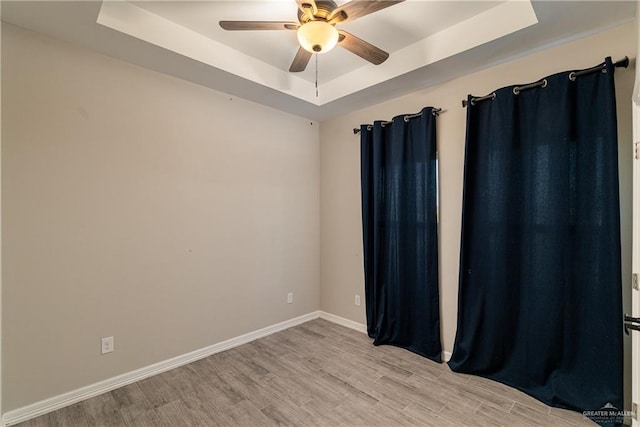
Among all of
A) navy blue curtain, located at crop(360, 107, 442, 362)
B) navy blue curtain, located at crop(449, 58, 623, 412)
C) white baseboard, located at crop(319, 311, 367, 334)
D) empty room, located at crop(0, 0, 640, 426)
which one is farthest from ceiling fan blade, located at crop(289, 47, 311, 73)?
white baseboard, located at crop(319, 311, 367, 334)

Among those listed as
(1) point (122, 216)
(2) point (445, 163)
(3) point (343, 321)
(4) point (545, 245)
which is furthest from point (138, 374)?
(4) point (545, 245)

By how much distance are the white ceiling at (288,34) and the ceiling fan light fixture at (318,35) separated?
17.7 inches

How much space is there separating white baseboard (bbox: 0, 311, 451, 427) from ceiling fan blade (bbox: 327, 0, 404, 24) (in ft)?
9.00

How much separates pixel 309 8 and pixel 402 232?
2.07m

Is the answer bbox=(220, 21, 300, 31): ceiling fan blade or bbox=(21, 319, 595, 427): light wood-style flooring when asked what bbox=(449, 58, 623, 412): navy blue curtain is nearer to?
bbox=(21, 319, 595, 427): light wood-style flooring

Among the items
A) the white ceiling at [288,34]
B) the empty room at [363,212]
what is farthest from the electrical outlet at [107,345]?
the white ceiling at [288,34]

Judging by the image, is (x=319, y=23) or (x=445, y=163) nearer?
(x=319, y=23)

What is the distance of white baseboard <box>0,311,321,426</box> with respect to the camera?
6.48 ft

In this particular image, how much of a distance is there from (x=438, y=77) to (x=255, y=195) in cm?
210

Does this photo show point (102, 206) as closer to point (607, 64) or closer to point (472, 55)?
point (472, 55)

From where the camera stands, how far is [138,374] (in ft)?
8.02

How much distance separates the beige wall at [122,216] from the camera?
2004 millimetres

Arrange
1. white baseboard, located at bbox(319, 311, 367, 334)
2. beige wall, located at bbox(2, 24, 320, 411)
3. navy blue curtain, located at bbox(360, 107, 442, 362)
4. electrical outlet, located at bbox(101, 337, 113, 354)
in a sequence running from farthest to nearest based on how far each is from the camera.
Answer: white baseboard, located at bbox(319, 311, 367, 334)
navy blue curtain, located at bbox(360, 107, 442, 362)
electrical outlet, located at bbox(101, 337, 113, 354)
beige wall, located at bbox(2, 24, 320, 411)

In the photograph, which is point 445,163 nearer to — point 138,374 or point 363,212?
point 363,212
